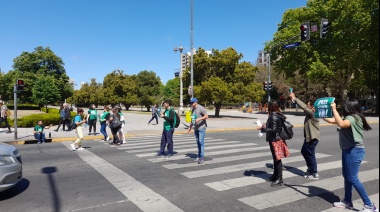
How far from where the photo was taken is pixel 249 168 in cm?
711

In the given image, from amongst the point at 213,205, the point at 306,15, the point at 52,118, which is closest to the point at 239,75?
the point at 306,15

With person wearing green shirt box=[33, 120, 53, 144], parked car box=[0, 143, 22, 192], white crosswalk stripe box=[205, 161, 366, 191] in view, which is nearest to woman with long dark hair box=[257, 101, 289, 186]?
white crosswalk stripe box=[205, 161, 366, 191]

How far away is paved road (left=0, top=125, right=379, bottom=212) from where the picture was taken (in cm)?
465

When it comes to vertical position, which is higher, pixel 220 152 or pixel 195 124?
pixel 195 124

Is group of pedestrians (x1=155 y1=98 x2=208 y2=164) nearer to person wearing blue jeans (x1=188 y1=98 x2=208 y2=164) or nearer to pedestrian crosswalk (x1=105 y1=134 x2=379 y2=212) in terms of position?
person wearing blue jeans (x1=188 y1=98 x2=208 y2=164)

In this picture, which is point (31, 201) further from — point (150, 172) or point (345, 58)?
point (345, 58)

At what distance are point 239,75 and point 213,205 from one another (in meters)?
26.2

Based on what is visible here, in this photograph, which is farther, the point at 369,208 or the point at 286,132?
the point at 286,132

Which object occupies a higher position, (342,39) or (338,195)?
(342,39)

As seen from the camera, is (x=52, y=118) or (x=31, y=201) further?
(x=52, y=118)

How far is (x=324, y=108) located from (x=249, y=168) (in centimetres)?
346

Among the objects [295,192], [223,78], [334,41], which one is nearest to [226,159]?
[295,192]

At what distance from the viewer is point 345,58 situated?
33688 mm

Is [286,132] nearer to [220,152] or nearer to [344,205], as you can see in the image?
[344,205]
